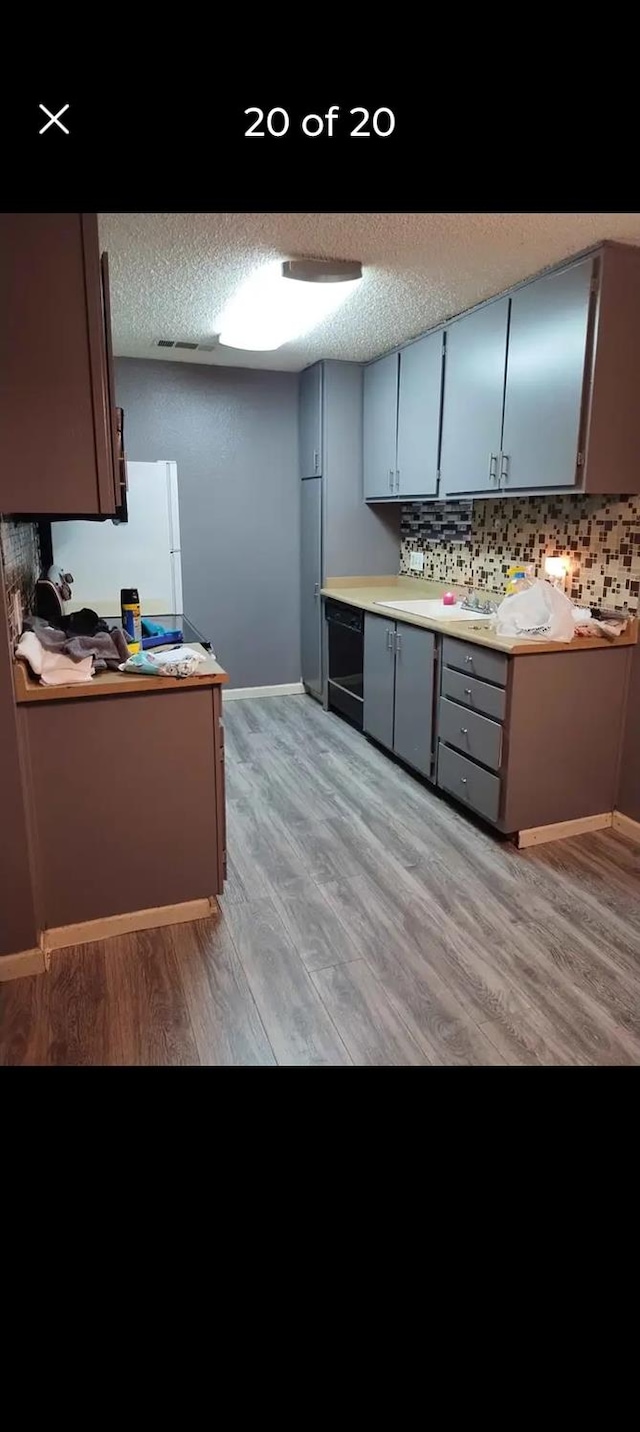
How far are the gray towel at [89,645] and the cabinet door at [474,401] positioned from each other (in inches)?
71.9

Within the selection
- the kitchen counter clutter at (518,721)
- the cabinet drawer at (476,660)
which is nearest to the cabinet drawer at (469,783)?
the kitchen counter clutter at (518,721)

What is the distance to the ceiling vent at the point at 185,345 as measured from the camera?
154 inches

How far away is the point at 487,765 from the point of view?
2920 millimetres

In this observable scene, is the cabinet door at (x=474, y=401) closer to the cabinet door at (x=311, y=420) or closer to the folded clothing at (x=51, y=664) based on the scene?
the cabinet door at (x=311, y=420)

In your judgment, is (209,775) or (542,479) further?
(542,479)

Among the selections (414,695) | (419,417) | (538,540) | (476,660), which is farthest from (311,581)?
(476,660)

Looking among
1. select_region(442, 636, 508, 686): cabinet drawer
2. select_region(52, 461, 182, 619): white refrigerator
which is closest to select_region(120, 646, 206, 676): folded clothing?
select_region(442, 636, 508, 686): cabinet drawer

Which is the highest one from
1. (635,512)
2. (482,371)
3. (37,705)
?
(482,371)

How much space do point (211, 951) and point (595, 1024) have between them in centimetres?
112

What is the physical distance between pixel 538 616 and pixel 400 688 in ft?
3.22
